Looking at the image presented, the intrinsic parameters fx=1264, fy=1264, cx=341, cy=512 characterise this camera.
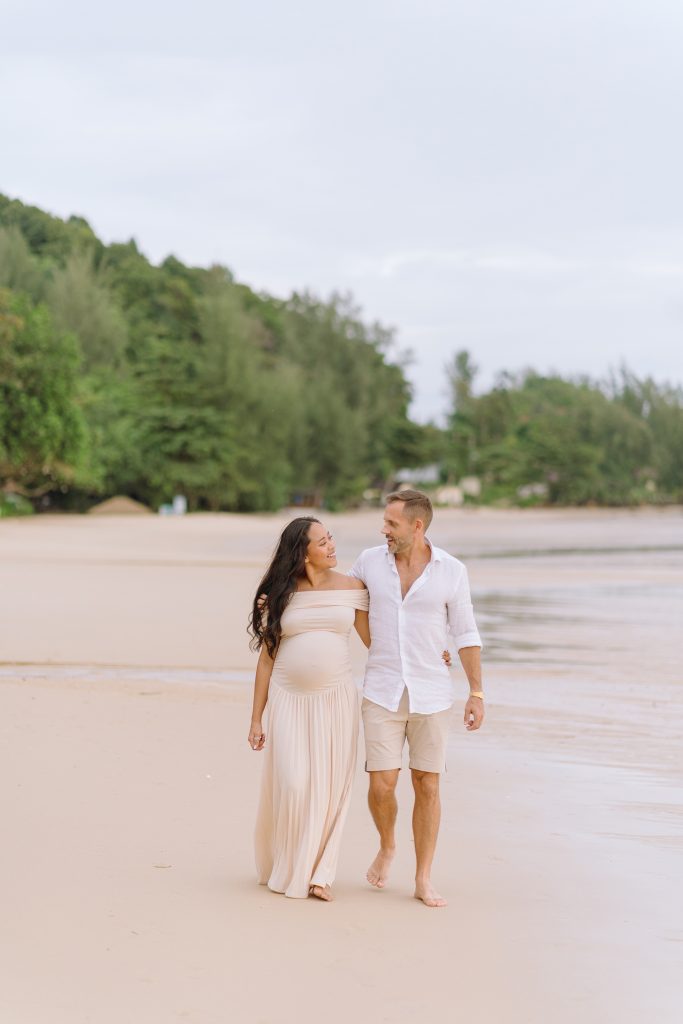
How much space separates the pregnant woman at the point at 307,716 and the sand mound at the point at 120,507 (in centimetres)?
4839

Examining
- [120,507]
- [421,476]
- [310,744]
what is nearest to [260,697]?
[310,744]

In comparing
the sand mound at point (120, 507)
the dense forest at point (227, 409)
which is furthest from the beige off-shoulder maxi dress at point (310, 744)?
the sand mound at point (120, 507)

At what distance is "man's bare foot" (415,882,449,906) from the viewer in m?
4.84

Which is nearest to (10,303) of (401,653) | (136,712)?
(136,712)

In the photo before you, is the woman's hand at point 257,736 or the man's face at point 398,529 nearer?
the man's face at point 398,529

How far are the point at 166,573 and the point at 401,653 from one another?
17746 millimetres

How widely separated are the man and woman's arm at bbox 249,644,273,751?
1.31ft

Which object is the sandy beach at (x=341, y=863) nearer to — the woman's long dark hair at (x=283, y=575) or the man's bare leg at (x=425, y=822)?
the man's bare leg at (x=425, y=822)

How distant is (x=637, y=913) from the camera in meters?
4.91

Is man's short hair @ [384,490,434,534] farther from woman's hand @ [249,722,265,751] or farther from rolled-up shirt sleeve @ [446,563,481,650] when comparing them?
woman's hand @ [249,722,265,751]

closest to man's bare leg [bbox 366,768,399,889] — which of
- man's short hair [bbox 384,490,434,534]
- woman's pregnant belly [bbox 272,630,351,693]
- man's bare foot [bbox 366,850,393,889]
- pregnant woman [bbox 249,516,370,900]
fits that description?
man's bare foot [bbox 366,850,393,889]

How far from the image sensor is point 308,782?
4.84 metres

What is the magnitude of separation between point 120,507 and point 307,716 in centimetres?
4926

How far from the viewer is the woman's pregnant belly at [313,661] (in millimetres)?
4855
